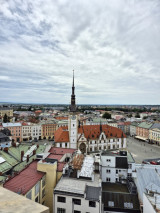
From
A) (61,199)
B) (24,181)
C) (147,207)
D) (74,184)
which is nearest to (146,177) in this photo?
(147,207)

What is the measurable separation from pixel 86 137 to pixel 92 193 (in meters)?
39.9

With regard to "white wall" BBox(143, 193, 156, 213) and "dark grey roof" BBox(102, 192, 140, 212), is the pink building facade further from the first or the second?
"white wall" BBox(143, 193, 156, 213)

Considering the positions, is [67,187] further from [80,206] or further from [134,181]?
[134,181]

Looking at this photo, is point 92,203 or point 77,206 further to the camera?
point 77,206

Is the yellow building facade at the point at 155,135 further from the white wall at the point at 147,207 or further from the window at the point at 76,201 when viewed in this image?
the window at the point at 76,201

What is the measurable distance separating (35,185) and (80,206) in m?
6.30

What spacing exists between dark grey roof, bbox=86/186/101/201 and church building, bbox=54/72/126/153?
36681 millimetres

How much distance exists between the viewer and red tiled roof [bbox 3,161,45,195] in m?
18.4

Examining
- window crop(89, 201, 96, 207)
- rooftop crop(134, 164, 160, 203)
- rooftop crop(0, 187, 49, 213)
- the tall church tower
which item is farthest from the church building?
rooftop crop(0, 187, 49, 213)

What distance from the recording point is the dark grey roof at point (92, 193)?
738 inches

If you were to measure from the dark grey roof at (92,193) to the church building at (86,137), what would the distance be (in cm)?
3668

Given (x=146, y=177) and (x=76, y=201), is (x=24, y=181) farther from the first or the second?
(x=146, y=177)

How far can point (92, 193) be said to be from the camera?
63.3 ft

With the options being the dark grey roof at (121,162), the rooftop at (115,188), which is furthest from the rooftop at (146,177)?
the dark grey roof at (121,162)
